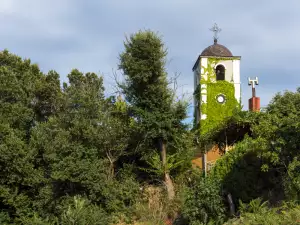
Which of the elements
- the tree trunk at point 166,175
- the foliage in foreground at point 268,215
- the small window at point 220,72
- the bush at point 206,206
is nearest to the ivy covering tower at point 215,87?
the small window at point 220,72

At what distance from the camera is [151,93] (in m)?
21.1

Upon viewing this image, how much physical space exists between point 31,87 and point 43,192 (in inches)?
294

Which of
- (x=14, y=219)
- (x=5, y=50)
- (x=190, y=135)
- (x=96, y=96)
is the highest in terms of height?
(x=5, y=50)

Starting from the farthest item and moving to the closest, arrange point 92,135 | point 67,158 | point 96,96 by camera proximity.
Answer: point 96,96
point 92,135
point 67,158

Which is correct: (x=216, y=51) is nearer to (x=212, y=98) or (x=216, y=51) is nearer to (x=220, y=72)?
(x=220, y=72)

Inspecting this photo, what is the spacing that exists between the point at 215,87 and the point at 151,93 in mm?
7023

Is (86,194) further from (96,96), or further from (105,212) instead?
(96,96)

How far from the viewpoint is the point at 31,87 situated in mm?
25562

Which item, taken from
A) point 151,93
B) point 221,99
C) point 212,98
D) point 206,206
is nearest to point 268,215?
point 206,206

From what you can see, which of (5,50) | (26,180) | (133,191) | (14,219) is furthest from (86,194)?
(5,50)

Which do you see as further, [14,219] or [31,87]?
[31,87]

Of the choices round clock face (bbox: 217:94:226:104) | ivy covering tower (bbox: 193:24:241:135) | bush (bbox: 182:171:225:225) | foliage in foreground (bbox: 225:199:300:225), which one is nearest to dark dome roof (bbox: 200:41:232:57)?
ivy covering tower (bbox: 193:24:241:135)

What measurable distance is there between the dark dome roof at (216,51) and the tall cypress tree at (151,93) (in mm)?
7184

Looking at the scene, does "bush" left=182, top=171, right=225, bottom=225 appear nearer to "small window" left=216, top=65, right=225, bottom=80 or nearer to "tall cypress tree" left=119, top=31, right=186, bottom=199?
"tall cypress tree" left=119, top=31, right=186, bottom=199
